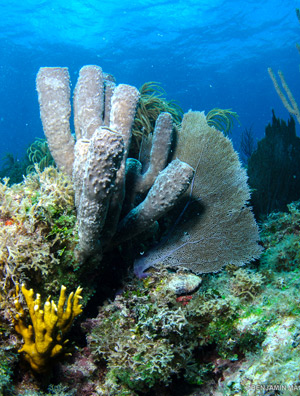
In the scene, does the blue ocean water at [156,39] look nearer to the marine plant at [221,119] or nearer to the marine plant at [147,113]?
the marine plant at [221,119]

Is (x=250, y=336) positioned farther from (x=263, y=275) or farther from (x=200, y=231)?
(x=200, y=231)

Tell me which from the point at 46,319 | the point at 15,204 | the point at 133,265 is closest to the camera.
Result: the point at 46,319

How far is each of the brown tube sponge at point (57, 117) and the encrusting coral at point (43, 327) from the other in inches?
63.2

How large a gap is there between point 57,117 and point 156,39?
3313 centimetres

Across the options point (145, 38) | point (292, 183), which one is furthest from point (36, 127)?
point (292, 183)

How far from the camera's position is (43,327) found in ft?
6.18

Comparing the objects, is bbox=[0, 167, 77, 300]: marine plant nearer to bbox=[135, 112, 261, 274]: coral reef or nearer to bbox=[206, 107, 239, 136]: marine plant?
bbox=[135, 112, 261, 274]: coral reef

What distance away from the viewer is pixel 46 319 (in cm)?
188

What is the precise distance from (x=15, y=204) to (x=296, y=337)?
2.70 m

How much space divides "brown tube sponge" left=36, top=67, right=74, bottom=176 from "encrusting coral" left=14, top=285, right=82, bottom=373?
1.61 meters

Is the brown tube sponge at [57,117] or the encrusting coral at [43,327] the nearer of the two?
the encrusting coral at [43,327]

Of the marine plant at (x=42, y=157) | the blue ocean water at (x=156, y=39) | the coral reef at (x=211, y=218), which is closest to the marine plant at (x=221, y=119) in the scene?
the coral reef at (x=211, y=218)

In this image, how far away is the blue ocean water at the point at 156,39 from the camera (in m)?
25.3

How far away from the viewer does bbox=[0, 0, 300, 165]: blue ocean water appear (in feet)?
82.9
